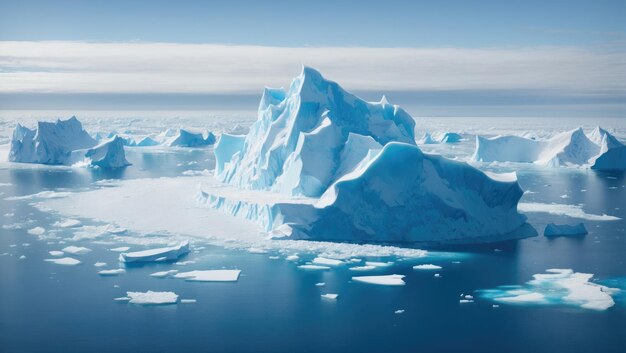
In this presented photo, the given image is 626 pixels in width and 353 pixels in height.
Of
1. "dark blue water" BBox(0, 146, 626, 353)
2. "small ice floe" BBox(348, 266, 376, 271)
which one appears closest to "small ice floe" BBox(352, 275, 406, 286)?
"dark blue water" BBox(0, 146, 626, 353)

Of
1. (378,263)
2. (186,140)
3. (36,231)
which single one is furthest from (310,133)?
(186,140)

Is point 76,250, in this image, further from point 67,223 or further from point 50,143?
point 50,143

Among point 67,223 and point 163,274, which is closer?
point 163,274

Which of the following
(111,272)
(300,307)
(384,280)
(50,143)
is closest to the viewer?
(300,307)

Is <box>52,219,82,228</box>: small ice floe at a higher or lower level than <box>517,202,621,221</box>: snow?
lower

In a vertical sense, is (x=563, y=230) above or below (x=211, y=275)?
above

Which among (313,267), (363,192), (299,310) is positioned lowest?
(299,310)

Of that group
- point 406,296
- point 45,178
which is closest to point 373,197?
point 406,296

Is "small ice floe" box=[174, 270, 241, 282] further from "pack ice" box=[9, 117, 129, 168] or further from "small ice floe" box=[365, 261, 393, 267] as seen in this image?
"pack ice" box=[9, 117, 129, 168]

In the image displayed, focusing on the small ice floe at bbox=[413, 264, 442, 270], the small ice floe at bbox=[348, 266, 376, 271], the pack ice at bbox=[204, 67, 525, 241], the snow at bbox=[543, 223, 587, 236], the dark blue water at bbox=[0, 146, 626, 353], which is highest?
the pack ice at bbox=[204, 67, 525, 241]
